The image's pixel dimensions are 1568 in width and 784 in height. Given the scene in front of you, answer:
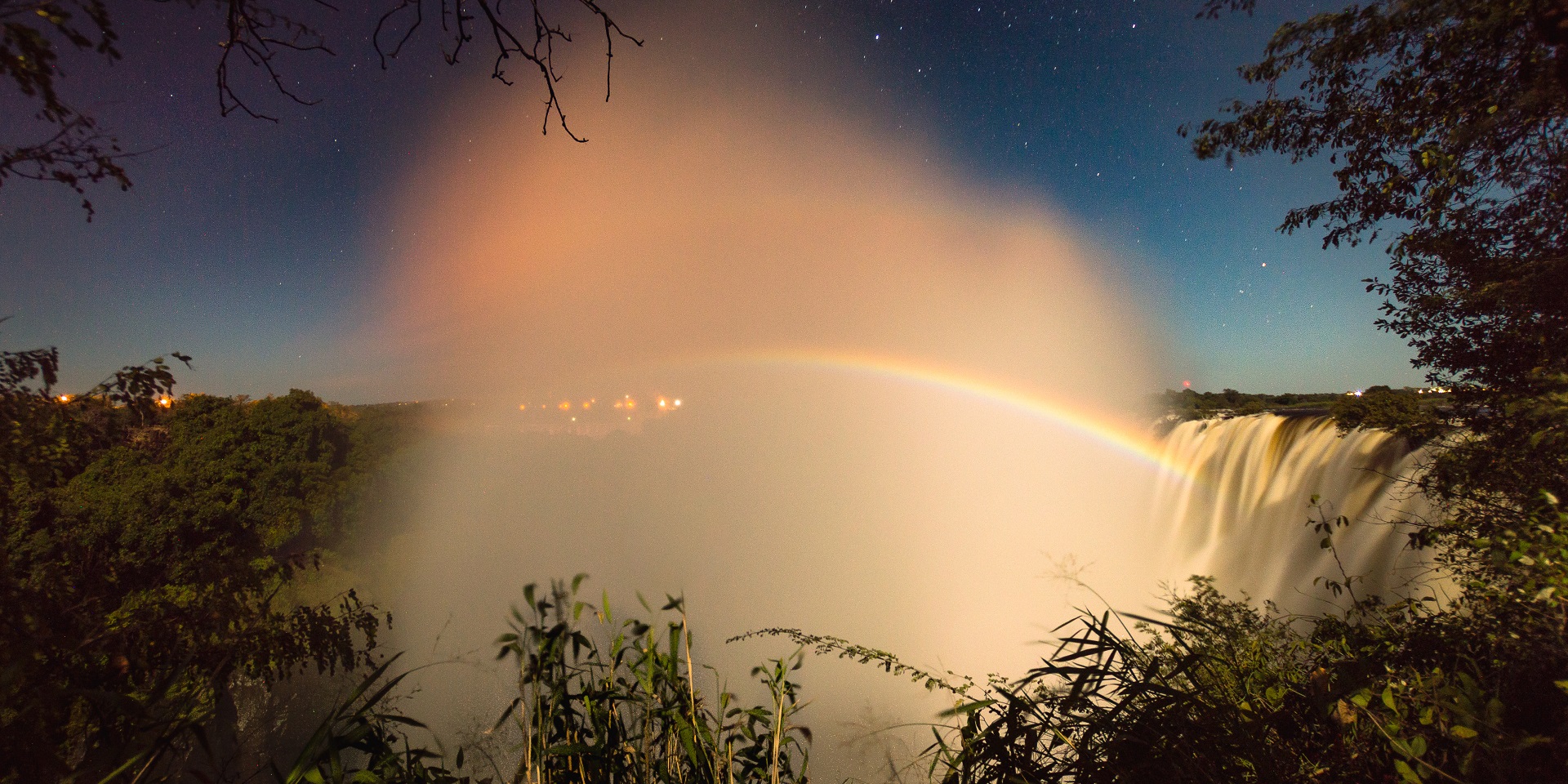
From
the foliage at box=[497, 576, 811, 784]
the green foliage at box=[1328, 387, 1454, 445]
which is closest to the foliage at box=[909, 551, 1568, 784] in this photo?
the foliage at box=[497, 576, 811, 784]

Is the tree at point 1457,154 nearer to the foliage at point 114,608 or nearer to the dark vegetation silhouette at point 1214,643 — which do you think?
the dark vegetation silhouette at point 1214,643

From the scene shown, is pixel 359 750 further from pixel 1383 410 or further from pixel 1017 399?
pixel 1017 399

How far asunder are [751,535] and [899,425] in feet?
56.3

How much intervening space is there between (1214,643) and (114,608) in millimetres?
9711

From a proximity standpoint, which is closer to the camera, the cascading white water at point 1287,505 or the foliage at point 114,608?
the foliage at point 114,608

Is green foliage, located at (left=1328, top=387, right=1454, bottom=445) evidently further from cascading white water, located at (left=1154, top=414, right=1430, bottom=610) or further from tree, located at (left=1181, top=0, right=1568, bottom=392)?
tree, located at (left=1181, top=0, right=1568, bottom=392)

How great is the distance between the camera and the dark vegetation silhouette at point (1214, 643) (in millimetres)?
1377

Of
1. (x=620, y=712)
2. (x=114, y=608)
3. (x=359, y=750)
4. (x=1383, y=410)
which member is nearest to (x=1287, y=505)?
(x=1383, y=410)

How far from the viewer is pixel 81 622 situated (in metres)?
2.64

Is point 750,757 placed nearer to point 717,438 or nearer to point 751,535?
point 751,535

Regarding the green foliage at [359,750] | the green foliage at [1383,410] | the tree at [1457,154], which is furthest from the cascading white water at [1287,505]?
the green foliage at [359,750]

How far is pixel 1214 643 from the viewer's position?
159 inches

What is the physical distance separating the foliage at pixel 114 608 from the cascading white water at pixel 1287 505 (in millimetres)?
8880

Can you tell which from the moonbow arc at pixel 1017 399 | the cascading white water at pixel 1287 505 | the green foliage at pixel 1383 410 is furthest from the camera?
the moonbow arc at pixel 1017 399
